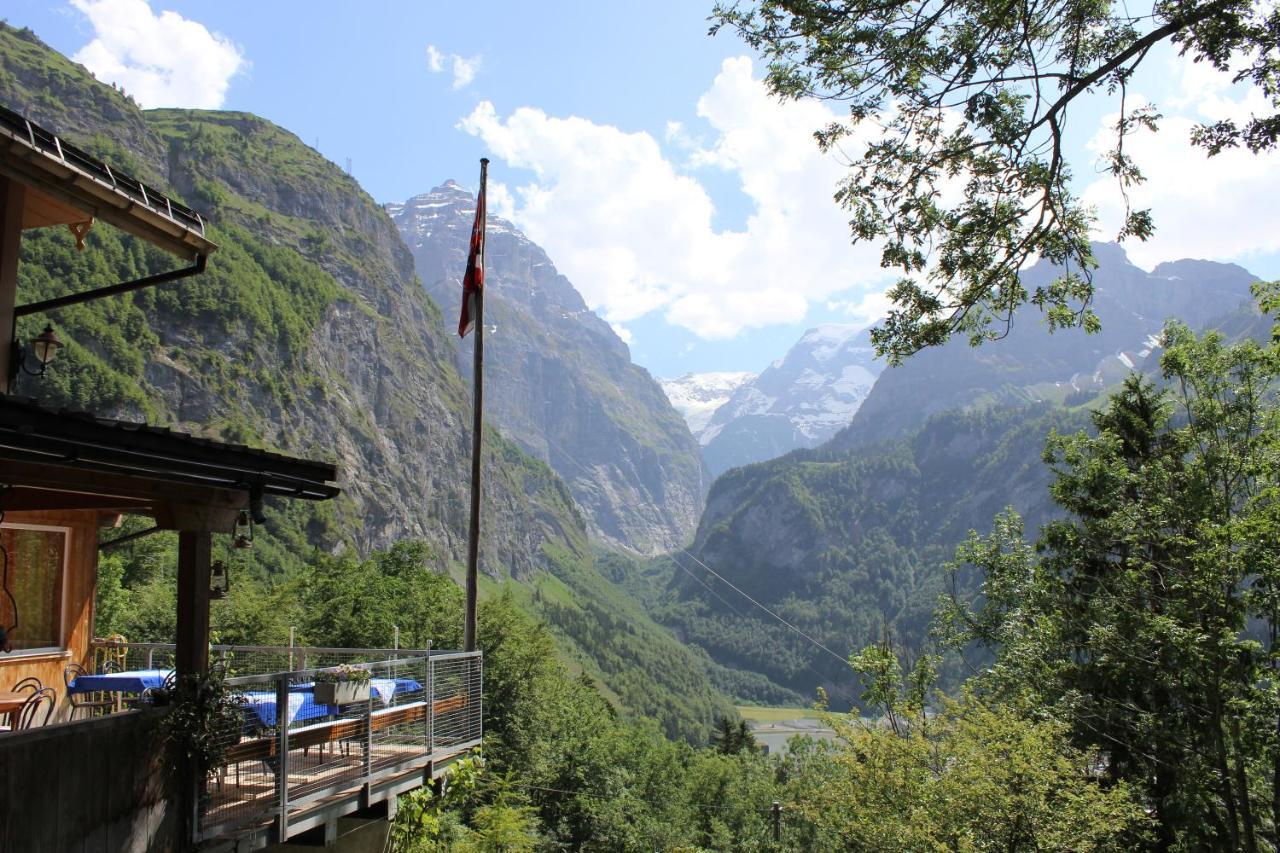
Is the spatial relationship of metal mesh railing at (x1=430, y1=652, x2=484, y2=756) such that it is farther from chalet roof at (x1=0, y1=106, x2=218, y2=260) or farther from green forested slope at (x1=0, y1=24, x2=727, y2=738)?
green forested slope at (x1=0, y1=24, x2=727, y2=738)

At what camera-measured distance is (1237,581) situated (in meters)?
19.8

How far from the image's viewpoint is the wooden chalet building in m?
6.13

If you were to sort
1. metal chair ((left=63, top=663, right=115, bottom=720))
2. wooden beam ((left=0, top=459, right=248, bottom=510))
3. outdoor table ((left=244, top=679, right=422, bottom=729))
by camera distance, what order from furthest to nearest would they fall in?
metal chair ((left=63, top=663, right=115, bottom=720)) < outdoor table ((left=244, top=679, right=422, bottom=729)) < wooden beam ((left=0, top=459, right=248, bottom=510))

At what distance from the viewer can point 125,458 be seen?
6430 millimetres

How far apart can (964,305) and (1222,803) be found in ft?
68.3

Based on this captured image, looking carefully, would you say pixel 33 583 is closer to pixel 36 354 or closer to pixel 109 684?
pixel 109 684

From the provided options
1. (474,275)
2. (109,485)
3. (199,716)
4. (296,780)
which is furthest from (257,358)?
(199,716)

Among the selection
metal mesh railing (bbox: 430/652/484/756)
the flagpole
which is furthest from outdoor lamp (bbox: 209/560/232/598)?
the flagpole

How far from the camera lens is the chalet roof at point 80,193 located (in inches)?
331

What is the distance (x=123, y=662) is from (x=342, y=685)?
19.2 feet

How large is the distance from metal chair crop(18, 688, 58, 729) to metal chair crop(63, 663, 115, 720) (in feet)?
0.65

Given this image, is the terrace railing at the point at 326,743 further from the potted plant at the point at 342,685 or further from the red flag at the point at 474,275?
the red flag at the point at 474,275

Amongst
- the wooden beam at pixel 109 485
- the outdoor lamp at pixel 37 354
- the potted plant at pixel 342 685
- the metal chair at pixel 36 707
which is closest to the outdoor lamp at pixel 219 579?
the wooden beam at pixel 109 485

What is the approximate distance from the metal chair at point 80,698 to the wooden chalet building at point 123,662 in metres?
0.04
